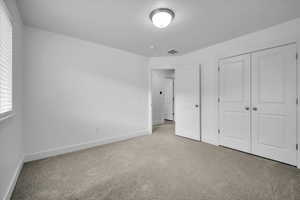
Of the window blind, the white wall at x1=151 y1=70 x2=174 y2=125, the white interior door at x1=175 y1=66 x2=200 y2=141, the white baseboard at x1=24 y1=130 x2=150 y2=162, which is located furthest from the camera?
the white wall at x1=151 y1=70 x2=174 y2=125

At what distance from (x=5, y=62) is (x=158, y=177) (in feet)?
7.90

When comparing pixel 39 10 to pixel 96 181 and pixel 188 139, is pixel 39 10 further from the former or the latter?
pixel 188 139

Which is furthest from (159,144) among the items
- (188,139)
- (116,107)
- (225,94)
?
(225,94)

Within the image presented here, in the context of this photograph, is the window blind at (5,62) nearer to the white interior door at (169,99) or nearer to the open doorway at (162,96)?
the open doorway at (162,96)

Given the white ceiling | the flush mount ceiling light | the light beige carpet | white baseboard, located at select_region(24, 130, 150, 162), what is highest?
the white ceiling

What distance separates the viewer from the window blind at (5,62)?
4.40 feet

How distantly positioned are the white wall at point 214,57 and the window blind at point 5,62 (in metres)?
3.22

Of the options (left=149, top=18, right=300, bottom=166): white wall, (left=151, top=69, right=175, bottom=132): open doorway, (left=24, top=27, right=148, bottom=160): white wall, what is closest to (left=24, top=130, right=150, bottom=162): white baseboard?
(left=24, top=27, right=148, bottom=160): white wall

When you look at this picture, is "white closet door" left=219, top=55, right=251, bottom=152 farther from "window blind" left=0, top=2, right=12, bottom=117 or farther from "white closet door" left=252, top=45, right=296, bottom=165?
"window blind" left=0, top=2, right=12, bottom=117

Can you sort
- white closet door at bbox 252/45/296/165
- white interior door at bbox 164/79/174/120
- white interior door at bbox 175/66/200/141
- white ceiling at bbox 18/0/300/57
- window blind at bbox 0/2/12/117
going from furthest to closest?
white interior door at bbox 164/79/174/120, white interior door at bbox 175/66/200/141, white closet door at bbox 252/45/296/165, white ceiling at bbox 18/0/300/57, window blind at bbox 0/2/12/117

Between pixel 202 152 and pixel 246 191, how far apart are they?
1192mm

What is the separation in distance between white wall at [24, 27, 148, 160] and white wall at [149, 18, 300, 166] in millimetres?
1398

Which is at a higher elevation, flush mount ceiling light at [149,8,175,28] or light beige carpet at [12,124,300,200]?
flush mount ceiling light at [149,8,175,28]

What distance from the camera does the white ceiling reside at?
1.82m
